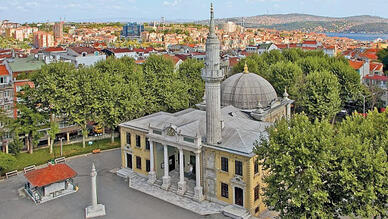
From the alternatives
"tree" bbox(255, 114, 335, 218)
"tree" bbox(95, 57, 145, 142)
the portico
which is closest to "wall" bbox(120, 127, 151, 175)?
the portico

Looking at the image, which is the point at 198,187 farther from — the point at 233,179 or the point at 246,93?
the point at 246,93

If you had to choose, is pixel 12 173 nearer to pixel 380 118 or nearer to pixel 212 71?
pixel 212 71

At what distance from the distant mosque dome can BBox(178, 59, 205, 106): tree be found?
13460 mm

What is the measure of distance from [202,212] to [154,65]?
32.8 meters

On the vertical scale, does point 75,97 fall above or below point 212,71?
below

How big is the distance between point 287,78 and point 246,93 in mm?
19211

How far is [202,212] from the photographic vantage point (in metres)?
30.8

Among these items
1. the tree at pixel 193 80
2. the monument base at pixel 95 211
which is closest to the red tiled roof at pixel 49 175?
the monument base at pixel 95 211

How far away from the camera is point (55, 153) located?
154 feet

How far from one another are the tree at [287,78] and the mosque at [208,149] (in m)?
19.3

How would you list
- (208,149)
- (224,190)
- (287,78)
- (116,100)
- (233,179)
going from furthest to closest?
(287,78) < (116,100) < (208,149) < (224,190) < (233,179)

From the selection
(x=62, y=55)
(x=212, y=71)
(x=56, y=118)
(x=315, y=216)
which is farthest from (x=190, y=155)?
(x=62, y=55)

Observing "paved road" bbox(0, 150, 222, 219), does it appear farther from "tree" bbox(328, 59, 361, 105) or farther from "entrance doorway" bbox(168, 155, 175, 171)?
"tree" bbox(328, 59, 361, 105)

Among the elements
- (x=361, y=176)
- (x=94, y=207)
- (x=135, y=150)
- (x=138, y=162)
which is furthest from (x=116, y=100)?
(x=361, y=176)
